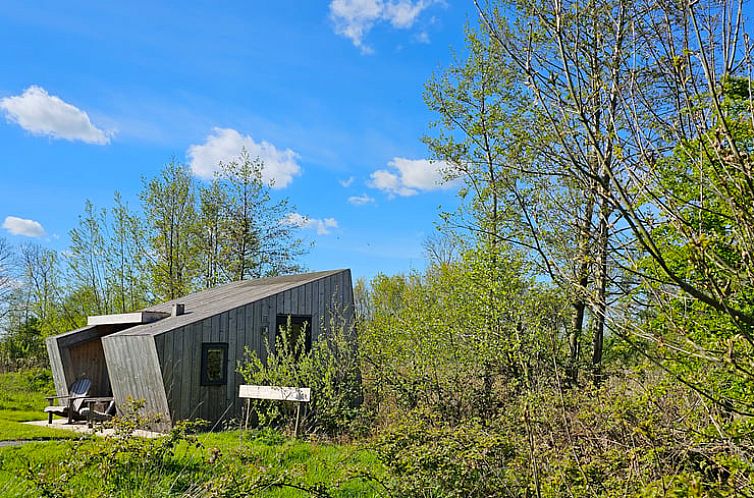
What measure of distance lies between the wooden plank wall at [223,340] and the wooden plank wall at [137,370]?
0.55 ft

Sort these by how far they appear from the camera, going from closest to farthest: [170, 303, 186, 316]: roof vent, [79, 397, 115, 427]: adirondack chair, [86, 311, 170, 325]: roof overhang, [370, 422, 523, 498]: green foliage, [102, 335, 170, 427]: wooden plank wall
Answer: [370, 422, 523, 498]: green foliage, [102, 335, 170, 427]: wooden plank wall, [79, 397, 115, 427]: adirondack chair, [86, 311, 170, 325]: roof overhang, [170, 303, 186, 316]: roof vent

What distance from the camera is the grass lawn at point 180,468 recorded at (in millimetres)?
4738

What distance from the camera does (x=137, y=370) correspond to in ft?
40.0

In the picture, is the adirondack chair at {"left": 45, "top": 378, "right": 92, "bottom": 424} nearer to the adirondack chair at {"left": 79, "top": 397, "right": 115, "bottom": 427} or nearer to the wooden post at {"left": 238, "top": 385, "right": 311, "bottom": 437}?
the adirondack chair at {"left": 79, "top": 397, "right": 115, "bottom": 427}

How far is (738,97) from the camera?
4750mm

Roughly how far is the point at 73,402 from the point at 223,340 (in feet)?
13.3

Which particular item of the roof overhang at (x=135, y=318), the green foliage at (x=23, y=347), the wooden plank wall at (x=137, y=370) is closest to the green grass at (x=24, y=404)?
the wooden plank wall at (x=137, y=370)

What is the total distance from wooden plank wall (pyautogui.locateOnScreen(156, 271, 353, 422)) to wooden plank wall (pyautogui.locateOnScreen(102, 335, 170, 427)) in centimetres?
17

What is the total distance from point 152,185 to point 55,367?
429 inches

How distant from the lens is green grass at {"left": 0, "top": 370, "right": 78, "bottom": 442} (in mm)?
11219

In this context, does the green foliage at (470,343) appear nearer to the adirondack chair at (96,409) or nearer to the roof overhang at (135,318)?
the roof overhang at (135,318)

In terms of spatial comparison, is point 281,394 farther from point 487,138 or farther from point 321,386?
point 487,138

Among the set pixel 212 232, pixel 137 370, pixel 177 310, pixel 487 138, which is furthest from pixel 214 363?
pixel 212 232

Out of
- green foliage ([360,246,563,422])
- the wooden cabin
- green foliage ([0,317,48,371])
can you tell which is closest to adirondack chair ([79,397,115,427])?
the wooden cabin
